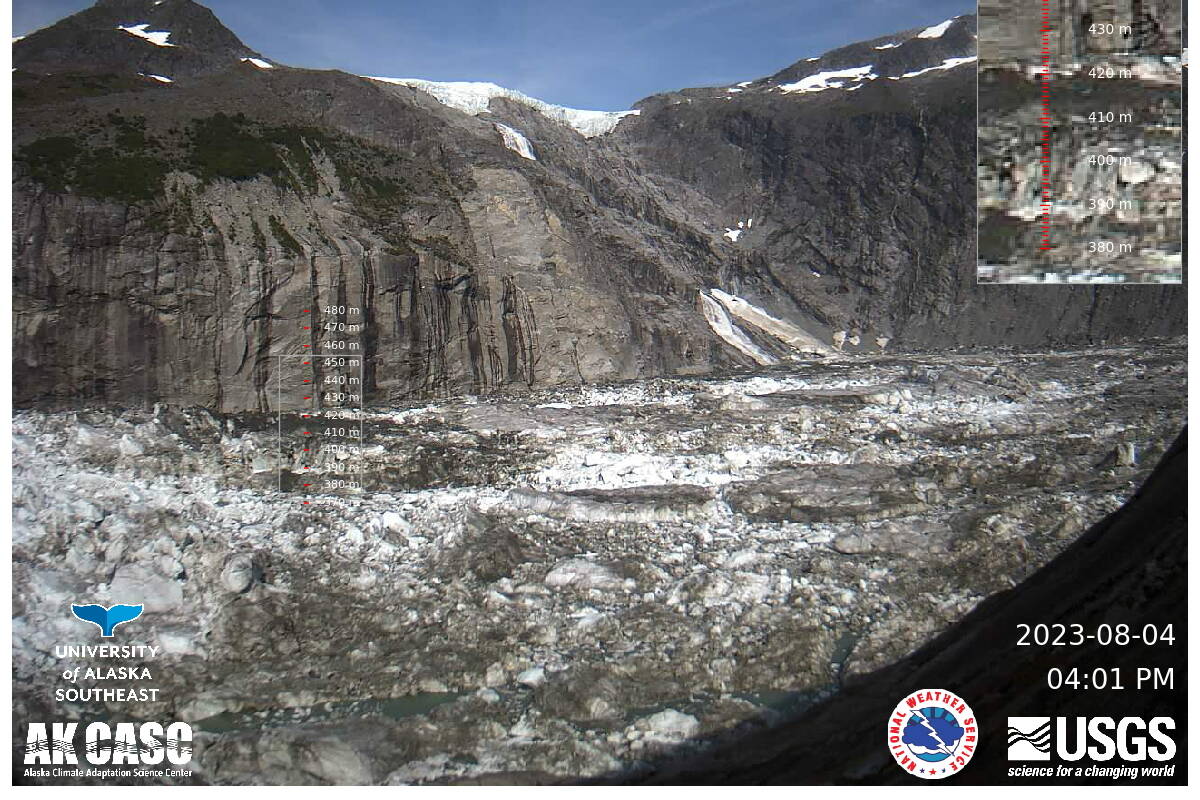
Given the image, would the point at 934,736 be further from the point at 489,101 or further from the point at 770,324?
the point at 489,101

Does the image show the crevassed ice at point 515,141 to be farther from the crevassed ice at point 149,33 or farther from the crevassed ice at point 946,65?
the crevassed ice at point 946,65

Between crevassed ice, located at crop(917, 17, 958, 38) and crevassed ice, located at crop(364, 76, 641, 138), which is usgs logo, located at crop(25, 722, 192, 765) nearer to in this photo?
crevassed ice, located at crop(364, 76, 641, 138)

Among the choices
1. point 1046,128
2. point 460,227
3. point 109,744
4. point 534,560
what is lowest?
point 109,744

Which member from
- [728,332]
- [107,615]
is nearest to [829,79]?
[728,332]

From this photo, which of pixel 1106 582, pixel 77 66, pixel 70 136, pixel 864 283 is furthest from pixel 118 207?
pixel 864 283

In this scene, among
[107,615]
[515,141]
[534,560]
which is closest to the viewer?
[107,615]
